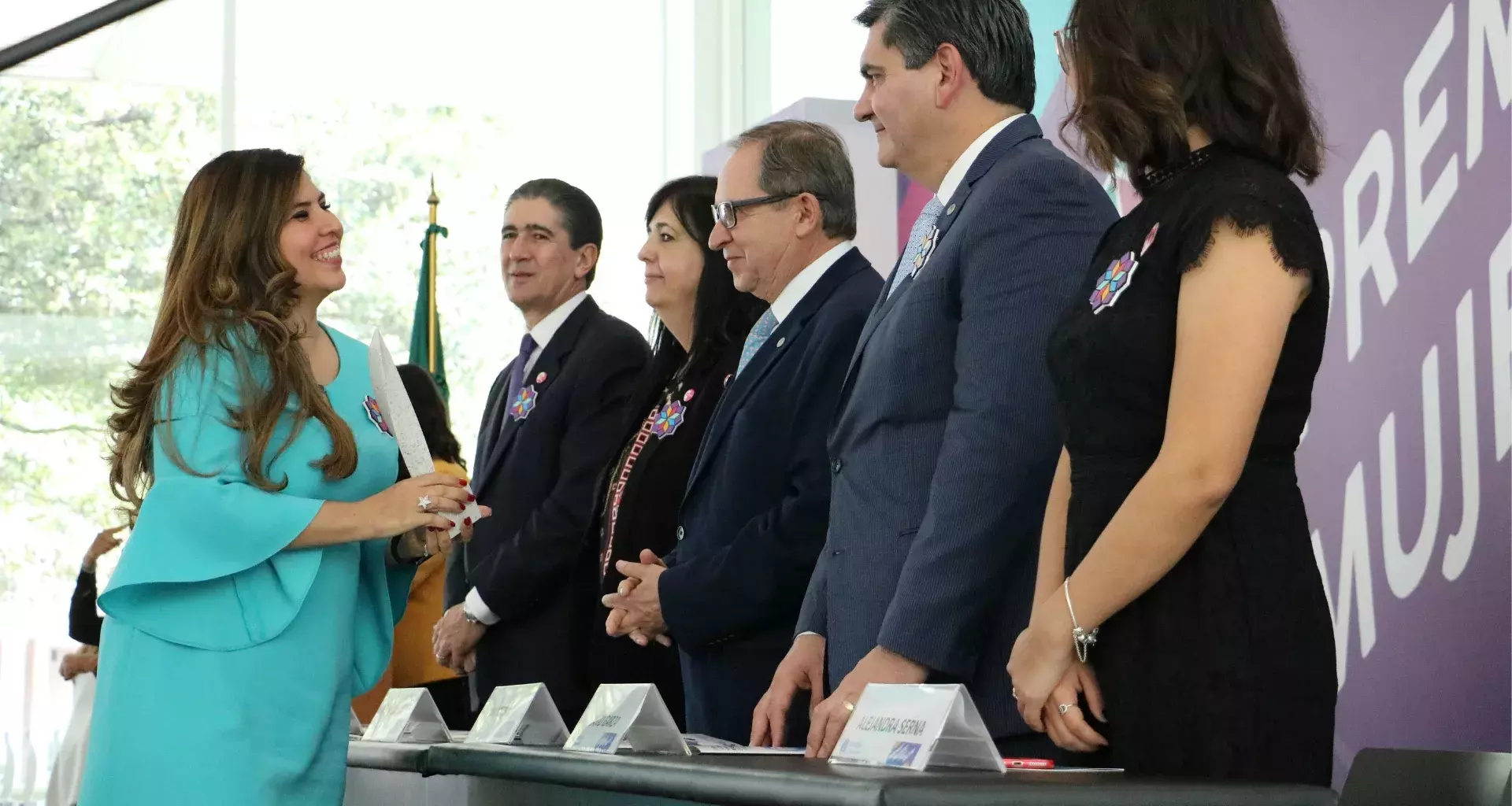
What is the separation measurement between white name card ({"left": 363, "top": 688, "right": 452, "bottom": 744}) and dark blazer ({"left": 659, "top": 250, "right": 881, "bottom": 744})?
0.37 m

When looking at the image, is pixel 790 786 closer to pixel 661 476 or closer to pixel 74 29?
pixel 661 476

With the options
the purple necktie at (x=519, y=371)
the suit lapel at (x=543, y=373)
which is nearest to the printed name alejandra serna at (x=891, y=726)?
the suit lapel at (x=543, y=373)

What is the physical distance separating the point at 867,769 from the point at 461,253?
6.33 m

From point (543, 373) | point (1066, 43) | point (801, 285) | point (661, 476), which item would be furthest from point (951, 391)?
point (543, 373)

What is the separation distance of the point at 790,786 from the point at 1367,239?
6.37 feet

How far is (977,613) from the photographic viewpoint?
177 centimetres

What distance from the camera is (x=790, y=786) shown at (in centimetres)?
120

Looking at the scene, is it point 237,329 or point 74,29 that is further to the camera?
point 74,29

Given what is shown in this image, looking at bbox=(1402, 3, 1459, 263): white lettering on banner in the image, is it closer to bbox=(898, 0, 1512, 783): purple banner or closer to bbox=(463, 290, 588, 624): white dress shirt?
bbox=(898, 0, 1512, 783): purple banner

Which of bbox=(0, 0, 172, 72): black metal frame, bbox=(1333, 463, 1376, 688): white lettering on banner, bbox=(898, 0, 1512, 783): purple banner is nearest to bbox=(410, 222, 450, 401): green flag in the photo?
bbox=(0, 0, 172, 72): black metal frame

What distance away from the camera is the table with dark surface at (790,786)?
1.12 metres

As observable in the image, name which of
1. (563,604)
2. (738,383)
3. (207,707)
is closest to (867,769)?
(207,707)

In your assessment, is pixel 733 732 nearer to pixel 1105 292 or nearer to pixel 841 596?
pixel 841 596

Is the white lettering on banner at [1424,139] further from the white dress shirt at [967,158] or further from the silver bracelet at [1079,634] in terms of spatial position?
the silver bracelet at [1079,634]
